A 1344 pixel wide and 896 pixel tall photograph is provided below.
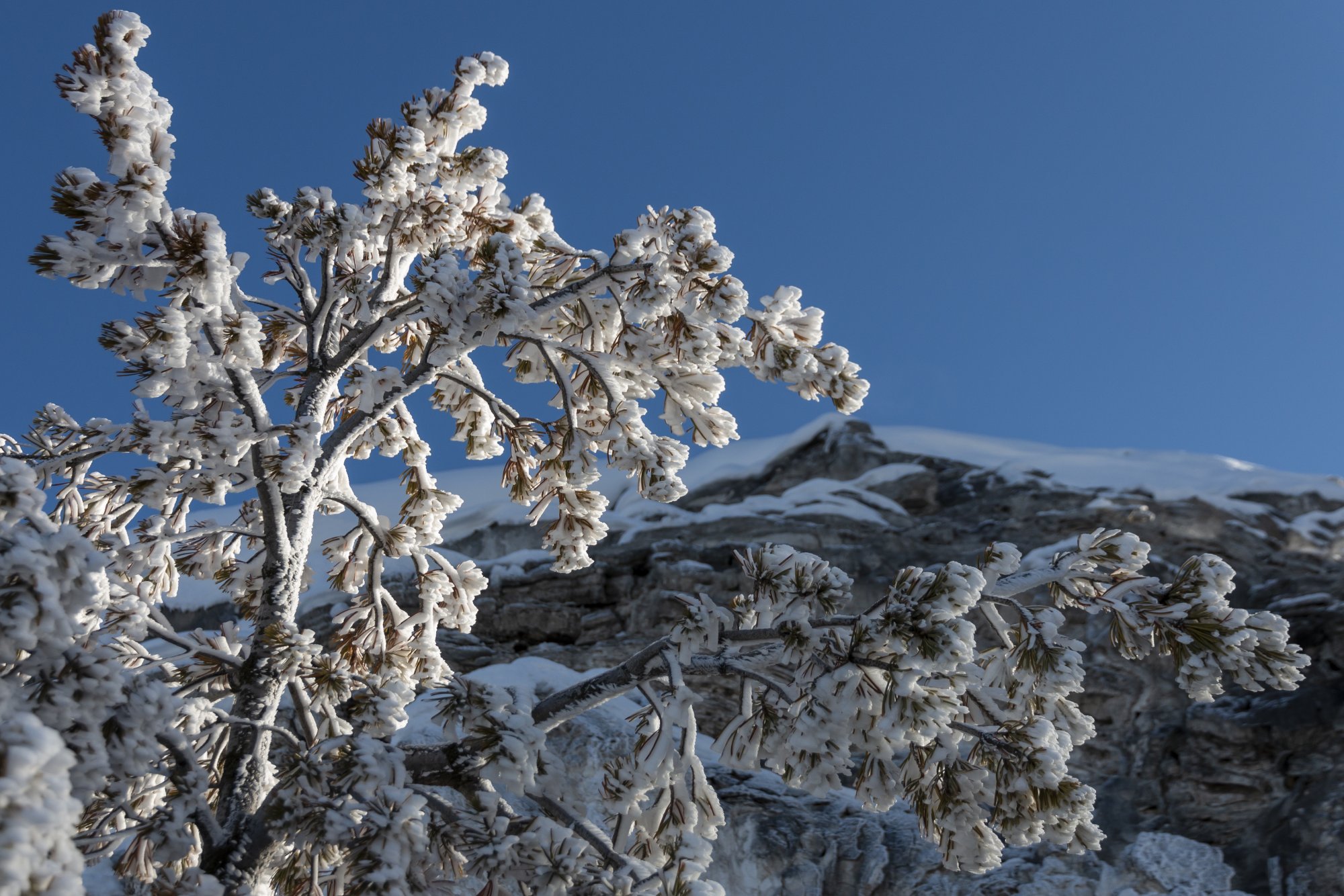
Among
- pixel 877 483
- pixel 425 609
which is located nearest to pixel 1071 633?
pixel 877 483

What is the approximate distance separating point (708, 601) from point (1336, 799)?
13.9m

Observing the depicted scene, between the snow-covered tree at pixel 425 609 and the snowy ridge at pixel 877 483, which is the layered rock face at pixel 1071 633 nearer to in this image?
the snowy ridge at pixel 877 483

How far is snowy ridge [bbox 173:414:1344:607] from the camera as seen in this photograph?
21312mm

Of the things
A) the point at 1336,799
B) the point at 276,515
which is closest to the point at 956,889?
the point at 1336,799

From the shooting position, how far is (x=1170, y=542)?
68.2ft

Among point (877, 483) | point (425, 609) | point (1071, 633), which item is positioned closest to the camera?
point (425, 609)

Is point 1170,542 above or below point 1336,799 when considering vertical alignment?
above

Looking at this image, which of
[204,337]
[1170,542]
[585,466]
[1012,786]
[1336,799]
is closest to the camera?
[1012,786]

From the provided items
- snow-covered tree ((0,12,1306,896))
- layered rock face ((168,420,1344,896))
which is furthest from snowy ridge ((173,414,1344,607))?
snow-covered tree ((0,12,1306,896))

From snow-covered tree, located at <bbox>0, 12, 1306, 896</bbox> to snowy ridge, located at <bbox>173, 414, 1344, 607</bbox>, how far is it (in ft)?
45.1

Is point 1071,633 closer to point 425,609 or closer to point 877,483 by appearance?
point 877,483

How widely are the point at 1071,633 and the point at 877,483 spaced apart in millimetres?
6204

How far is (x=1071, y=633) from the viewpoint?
18.8 metres

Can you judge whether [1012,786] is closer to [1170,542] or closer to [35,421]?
[35,421]
